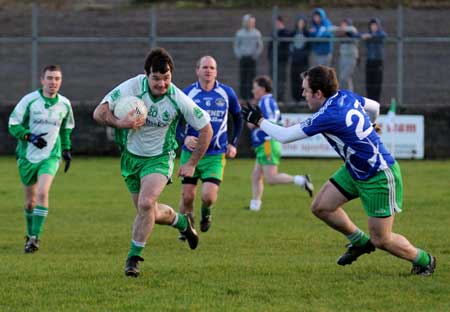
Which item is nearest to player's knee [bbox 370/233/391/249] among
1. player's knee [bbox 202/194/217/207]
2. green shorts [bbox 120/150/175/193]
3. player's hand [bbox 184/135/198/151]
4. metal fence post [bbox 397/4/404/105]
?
green shorts [bbox 120/150/175/193]

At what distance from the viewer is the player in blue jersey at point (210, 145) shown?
42.7 feet

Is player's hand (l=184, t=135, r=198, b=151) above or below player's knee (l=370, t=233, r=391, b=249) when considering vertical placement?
above

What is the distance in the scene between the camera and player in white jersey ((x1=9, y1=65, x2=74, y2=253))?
12.6 m

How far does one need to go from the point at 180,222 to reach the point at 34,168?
8.93ft

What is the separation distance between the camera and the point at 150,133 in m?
9.91

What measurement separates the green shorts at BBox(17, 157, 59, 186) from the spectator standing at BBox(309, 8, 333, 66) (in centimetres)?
1198

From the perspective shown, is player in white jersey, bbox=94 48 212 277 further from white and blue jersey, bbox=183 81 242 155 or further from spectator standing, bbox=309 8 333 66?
spectator standing, bbox=309 8 333 66

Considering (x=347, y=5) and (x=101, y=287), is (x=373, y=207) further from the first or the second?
(x=347, y=5)

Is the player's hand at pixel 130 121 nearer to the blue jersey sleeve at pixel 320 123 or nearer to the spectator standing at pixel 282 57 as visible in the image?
the blue jersey sleeve at pixel 320 123

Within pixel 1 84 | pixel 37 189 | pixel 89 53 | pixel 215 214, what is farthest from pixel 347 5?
pixel 37 189

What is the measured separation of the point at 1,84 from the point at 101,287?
830 inches

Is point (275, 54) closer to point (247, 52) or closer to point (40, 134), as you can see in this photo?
point (247, 52)

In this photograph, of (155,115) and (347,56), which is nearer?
(155,115)

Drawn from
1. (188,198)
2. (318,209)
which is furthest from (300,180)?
(318,209)
